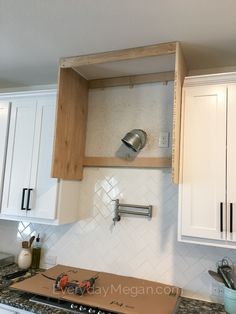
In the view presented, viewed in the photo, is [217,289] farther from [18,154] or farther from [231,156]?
[18,154]

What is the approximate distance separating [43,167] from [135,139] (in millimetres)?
759

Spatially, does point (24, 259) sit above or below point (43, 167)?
below

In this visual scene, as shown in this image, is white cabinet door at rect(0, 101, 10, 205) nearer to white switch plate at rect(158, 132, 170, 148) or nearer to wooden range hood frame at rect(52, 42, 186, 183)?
wooden range hood frame at rect(52, 42, 186, 183)

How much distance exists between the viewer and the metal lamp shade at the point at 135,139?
1.94 meters

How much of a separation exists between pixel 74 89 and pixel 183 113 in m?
0.93

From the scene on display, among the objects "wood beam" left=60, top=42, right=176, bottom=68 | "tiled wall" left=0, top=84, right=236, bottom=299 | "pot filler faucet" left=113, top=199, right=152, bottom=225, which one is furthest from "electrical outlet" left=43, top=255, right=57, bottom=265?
"wood beam" left=60, top=42, right=176, bottom=68

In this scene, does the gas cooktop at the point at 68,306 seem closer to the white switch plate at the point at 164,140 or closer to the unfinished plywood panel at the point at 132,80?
the white switch plate at the point at 164,140

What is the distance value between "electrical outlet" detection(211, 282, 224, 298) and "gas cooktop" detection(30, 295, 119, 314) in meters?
0.75

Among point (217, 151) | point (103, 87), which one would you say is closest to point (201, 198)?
point (217, 151)

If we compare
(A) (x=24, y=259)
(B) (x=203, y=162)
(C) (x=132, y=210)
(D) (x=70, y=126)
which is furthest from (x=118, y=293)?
(D) (x=70, y=126)

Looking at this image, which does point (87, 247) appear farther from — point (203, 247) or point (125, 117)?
point (125, 117)

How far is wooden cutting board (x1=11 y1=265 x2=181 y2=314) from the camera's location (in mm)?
1518

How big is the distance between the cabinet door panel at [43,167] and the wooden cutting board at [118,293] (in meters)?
0.48

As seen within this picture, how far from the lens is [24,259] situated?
2148 mm
